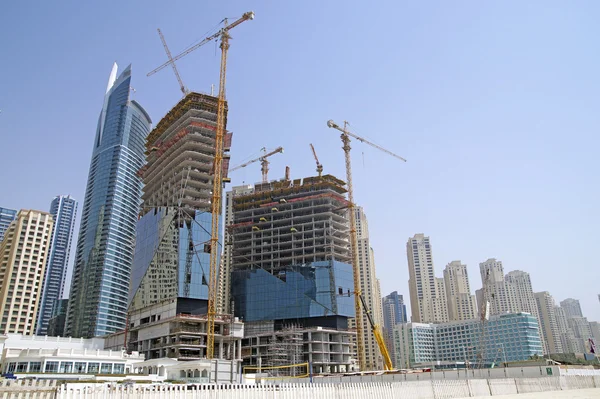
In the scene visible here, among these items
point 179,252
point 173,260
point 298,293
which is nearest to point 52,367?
point 173,260

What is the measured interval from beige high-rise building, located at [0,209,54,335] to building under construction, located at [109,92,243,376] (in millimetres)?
45638

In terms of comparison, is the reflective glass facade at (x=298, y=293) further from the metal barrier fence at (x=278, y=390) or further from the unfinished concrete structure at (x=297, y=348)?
the metal barrier fence at (x=278, y=390)

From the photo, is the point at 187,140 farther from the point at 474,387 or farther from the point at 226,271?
the point at 474,387

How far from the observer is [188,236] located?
13300 centimetres

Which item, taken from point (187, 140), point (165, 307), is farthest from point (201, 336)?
point (187, 140)

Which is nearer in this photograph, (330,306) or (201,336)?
(201,336)

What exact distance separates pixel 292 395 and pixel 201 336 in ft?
333

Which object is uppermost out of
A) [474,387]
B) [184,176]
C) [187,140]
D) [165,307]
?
[187,140]

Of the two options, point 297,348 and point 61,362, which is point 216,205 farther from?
point 61,362

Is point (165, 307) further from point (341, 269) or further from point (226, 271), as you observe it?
point (226, 271)

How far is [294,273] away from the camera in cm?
15350

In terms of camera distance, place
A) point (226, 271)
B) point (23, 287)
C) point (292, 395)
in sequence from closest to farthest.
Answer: point (292, 395), point (23, 287), point (226, 271)

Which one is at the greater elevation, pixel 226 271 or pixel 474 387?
pixel 226 271

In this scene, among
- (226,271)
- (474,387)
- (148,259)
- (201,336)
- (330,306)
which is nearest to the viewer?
(474,387)
